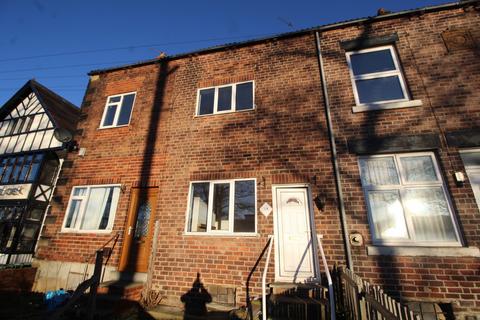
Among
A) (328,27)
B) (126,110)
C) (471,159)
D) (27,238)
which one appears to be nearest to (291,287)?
(471,159)

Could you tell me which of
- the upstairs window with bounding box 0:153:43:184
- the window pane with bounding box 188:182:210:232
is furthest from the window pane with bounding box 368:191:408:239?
the upstairs window with bounding box 0:153:43:184

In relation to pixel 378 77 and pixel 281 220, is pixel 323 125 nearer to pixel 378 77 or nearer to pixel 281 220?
pixel 378 77

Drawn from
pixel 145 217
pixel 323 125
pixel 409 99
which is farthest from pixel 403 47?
pixel 145 217

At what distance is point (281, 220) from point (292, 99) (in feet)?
11.5

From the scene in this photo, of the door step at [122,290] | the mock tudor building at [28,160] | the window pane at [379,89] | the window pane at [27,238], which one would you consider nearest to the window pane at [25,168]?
the mock tudor building at [28,160]

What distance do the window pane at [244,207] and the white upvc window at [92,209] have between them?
3.81 m

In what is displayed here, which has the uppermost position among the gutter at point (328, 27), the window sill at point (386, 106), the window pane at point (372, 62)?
the gutter at point (328, 27)

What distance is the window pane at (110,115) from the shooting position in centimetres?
869

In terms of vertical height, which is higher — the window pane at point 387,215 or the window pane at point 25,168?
the window pane at point 25,168

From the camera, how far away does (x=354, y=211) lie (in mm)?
5309

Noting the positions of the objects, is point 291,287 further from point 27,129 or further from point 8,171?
point 27,129

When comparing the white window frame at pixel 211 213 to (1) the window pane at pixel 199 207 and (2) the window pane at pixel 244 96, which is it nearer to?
(1) the window pane at pixel 199 207

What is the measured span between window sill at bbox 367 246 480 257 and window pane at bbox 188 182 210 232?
402cm

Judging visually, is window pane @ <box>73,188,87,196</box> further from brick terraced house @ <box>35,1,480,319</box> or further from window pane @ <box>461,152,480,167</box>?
window pane @ <box>461,152,480,167</box>
